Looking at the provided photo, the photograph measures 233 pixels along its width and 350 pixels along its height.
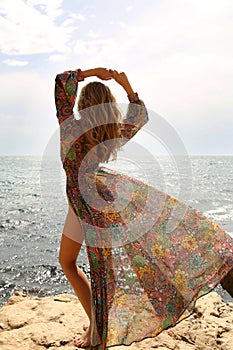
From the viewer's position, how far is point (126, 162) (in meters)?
3.70

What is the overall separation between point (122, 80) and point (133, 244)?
1.34m

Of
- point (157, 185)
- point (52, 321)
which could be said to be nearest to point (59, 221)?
point (52, 321)

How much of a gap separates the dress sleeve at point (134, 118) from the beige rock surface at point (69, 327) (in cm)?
197

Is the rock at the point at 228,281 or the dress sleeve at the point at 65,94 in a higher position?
the dress sleeve at the point at 65,94

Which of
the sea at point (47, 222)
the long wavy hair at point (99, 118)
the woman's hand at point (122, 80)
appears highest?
the woman's hand at point (122, 80)

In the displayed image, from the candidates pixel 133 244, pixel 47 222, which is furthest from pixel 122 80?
pixel 47 222

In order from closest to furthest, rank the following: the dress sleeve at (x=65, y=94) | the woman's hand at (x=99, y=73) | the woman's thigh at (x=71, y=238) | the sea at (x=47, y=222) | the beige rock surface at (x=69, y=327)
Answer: the dress sleeve at (x=65, y=94) → the woman's hand at (x=99, y=73) → the woman's thigh at (x=71, y=238) → the sea at (x=47, y=222) → the beige rock surface at (x=69, y=327)

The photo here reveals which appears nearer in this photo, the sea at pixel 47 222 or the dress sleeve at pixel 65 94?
the dress sleeve at pixel 65 94

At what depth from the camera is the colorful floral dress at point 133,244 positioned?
313 centimetres

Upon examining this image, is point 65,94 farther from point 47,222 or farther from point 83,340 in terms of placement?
point 47,222

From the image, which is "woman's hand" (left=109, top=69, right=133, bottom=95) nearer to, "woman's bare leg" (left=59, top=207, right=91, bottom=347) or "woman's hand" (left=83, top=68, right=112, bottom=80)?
"woman's hand" (left=83, top=68, right=112, bottom=80)

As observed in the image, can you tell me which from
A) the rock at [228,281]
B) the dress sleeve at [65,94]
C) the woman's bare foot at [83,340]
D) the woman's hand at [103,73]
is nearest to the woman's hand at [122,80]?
the woman's hand at [103,73]

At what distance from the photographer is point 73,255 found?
3359 millimetres

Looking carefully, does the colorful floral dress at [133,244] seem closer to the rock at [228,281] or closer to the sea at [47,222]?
the rock at [228,281]
